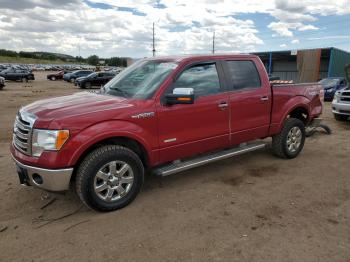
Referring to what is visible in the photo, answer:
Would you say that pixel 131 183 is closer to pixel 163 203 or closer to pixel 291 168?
pixel 163 203

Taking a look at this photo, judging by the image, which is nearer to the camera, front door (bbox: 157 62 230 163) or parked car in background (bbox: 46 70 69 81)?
front door (bbox: 157 62 230 163)

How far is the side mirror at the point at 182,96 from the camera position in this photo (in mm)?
3899

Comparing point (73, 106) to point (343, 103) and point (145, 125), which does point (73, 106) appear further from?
point (343, 103)

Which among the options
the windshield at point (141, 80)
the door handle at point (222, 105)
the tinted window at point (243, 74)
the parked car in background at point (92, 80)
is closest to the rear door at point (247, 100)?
the tinted window at point (243, 74)

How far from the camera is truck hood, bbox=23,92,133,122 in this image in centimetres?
358

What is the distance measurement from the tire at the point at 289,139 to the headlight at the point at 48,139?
3.87 metres

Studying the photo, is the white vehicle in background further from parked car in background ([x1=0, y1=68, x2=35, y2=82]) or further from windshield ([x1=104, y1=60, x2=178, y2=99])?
parked car in background ([x1=0, y1=68, x2=35, y2=82])

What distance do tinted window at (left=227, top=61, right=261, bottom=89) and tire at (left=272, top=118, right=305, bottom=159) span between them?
3.54 ft

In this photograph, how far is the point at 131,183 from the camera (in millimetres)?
3986

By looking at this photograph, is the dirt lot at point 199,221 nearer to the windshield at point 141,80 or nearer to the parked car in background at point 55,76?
the windshield at point 141,80

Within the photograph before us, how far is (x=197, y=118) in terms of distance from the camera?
4.44m

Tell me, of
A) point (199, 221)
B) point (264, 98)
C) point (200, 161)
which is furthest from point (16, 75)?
point (199, 221)

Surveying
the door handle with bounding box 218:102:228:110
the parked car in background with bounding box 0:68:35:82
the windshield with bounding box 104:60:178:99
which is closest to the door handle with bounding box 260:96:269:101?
the door handle with bounding box 218:102:228:110

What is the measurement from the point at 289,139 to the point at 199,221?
3079mm
